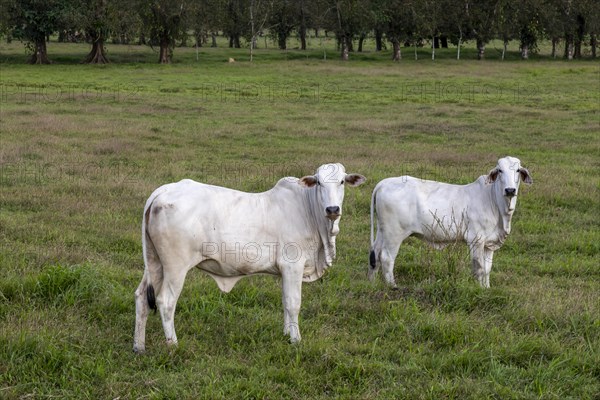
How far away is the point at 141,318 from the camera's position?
6.08 meters

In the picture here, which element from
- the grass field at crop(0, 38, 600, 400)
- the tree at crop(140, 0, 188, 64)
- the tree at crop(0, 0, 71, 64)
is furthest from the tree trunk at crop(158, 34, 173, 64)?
the grass field at crop(0, 38, 600, 400)

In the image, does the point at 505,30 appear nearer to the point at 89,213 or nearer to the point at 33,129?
the point at 33,129

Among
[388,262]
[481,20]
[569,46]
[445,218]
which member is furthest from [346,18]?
[388,262]

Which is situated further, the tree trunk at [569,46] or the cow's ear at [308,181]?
the tree trunk at [569,46]

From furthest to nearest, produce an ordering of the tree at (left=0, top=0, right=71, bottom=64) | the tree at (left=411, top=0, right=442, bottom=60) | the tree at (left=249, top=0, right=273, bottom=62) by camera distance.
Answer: the tree at (left=249, top=0, right=273, bottom=62)
the tree at (left=411, top=0, right=442, bottom=60)
the tree at (left=0, top=0, right=71, bottom=64)

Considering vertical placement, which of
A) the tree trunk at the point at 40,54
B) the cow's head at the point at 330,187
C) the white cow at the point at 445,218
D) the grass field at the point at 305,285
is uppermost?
the tree trunk at the point at 40,54

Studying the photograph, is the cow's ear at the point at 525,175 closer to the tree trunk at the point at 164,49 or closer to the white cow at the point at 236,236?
the white cow at the point at 236,236

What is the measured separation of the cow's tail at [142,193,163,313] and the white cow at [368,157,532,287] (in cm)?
273

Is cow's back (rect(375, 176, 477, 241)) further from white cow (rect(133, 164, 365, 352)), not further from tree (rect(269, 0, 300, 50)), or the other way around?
tree (rect(269, 0, 300, 50))

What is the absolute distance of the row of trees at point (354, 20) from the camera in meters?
49.1

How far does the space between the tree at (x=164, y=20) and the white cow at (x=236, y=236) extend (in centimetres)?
4640

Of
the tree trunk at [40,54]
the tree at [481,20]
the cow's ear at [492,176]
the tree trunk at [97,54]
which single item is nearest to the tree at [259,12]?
the tree trunk at [97,54]

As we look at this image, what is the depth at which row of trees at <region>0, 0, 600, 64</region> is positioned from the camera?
49062 millimetres

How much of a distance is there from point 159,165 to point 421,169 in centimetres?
533
